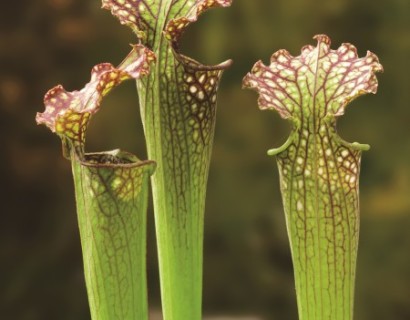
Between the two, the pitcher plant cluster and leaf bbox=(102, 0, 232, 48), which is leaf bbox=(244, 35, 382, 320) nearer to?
the pitcher plant cluster

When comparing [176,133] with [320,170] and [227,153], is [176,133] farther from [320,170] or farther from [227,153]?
[227,153]

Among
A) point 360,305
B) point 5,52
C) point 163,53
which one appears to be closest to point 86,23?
point 5,52

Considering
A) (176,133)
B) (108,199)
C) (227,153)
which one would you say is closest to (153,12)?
(176,133)

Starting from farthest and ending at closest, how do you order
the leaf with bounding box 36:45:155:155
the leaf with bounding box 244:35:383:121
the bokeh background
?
the bokeh background
the leaf with bounding box 244:35:383:121
the leaf with bounding box 36:45:155:155

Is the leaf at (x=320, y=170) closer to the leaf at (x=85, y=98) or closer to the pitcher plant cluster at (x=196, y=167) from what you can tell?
the pitcher plant cluster at (x=196, y=167)

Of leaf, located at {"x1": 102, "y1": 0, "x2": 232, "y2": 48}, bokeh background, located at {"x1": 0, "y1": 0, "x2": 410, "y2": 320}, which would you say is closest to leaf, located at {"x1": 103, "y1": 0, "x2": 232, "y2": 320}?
leaf, located at {"x1": 102, "y1": 0, "x2": 232, "y2": 48}

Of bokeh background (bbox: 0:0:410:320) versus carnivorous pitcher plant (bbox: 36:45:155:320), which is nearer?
carnivorous pitcher plant (bbox: 36:45:155:320)

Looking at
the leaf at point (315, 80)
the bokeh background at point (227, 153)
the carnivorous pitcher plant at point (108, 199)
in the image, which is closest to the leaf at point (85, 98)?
the carnivorous pitcher plant at point (108, 199)

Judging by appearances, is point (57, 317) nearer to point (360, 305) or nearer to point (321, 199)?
point (360, 305)
